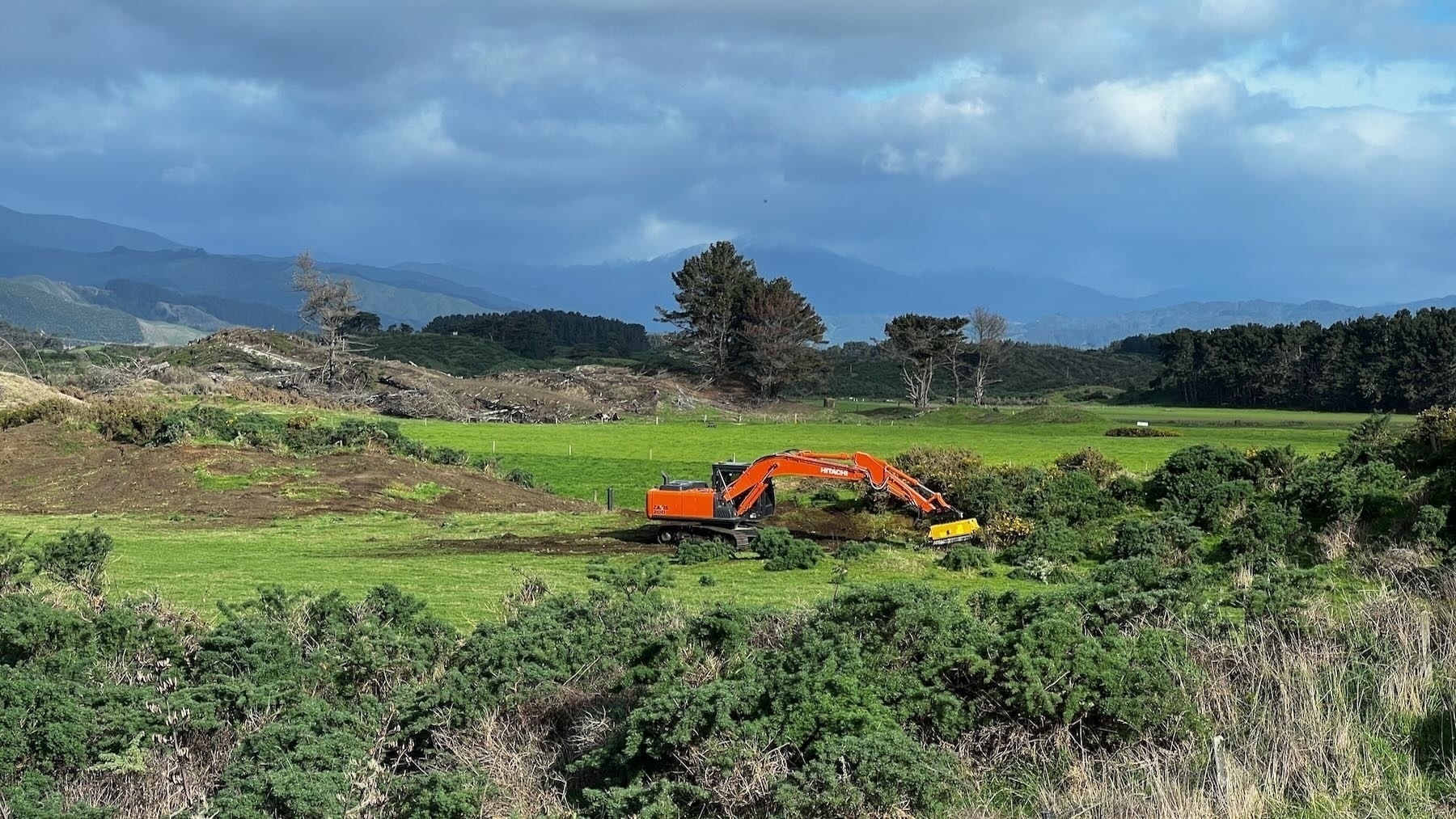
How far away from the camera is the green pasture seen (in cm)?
1561

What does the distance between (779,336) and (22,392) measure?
174ft

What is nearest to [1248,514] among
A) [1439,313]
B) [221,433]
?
[221,433]

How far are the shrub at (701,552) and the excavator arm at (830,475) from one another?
1.67m

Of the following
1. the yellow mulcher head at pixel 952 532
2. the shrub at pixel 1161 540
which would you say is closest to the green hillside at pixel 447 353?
the yellow mulcher head at pixel 952 532

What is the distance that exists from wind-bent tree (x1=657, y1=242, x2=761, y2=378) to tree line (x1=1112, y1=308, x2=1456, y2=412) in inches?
1810

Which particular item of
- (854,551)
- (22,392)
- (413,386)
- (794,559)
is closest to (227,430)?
(22,392)

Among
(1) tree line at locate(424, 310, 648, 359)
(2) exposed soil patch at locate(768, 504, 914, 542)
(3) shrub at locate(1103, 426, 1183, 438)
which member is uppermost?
(1) tree line at locate(424, 310, 648, 359)

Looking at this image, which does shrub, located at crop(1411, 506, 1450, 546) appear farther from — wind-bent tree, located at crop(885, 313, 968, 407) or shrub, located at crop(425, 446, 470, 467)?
wind-bent tree, located at crop(885, 313, 968, 407)

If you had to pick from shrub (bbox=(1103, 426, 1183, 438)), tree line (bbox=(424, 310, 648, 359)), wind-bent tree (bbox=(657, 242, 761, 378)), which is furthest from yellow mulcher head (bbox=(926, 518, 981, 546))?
tree line (bbox=(424, 310, 648, 359))

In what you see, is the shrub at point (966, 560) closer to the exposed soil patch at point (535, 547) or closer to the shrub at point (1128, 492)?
the shrub at point (1128, 492)

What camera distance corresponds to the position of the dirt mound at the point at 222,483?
2869 cm

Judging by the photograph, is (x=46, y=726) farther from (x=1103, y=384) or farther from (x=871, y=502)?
(x=1103, y=384)

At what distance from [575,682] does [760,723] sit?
2.41 m

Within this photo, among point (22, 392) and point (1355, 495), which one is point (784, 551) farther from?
point (22, 392)
